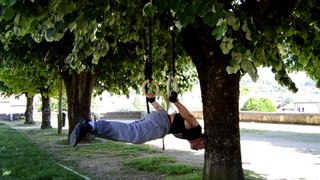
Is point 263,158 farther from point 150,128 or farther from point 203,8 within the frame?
point 203,8

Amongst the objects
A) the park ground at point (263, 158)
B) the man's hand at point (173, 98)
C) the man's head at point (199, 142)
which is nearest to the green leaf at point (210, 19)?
the man's hand at point (173, 98)

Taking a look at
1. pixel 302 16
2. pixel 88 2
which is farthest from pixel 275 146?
pixel 88 2

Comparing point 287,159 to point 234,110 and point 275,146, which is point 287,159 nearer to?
point 275,146

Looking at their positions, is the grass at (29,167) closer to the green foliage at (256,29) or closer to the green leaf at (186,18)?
the green foliage at (256,29)

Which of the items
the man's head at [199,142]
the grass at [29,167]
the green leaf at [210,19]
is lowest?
the grass at [29,167]

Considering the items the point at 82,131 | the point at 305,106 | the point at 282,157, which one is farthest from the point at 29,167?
the point at 305,106

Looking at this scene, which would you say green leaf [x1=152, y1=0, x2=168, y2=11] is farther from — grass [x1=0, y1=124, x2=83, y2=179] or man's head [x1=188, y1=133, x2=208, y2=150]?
grass [x1=0, y1=124, x2=83, y2=179]

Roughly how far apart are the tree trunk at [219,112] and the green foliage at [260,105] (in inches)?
1139

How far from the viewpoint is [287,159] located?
12.1 metres

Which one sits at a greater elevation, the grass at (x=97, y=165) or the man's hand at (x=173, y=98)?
the man's hand at (x=173, y=98)

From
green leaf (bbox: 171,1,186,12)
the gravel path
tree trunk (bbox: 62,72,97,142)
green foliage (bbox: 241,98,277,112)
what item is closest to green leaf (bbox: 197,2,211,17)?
green leaf (bbox: 171,1,186,12)

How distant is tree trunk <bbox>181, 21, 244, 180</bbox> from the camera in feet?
21.6

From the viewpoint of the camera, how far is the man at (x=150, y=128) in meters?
4.43

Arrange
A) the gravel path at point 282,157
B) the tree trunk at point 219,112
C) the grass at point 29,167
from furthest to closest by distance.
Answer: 1. the gravel path at point 282,157
2. the grass at point 29,167
3. the tree trunk at point 219,112
